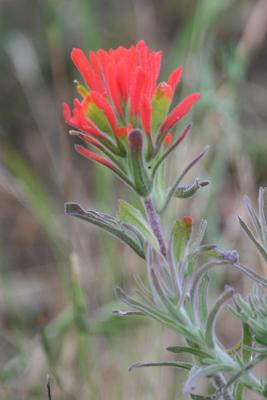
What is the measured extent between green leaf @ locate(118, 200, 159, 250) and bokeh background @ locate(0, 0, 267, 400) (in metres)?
0.57

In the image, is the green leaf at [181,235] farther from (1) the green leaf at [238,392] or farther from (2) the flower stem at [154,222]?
(1) the green leaf at [238,392]

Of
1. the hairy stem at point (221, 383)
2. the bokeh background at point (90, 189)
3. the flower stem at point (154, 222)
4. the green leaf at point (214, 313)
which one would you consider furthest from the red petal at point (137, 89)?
the bokeh background at point (90, 189)

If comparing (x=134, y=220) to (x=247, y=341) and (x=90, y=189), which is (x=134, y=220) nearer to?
(x=247, y=341)

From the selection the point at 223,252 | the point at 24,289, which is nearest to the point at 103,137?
the point at 223,252

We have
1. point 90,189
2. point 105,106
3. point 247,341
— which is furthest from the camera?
point 90,189

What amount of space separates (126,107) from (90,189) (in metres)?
1.97

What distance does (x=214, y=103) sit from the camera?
1945 mm

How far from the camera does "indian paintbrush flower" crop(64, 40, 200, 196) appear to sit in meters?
0.79

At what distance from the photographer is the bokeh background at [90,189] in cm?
173

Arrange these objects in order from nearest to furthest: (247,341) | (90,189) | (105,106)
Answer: (105,106), (247,341), (90,189)

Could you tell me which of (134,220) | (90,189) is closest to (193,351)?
(134,220)

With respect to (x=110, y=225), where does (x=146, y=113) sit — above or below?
above

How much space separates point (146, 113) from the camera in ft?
2.61

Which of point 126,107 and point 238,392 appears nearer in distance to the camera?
point 126,107
